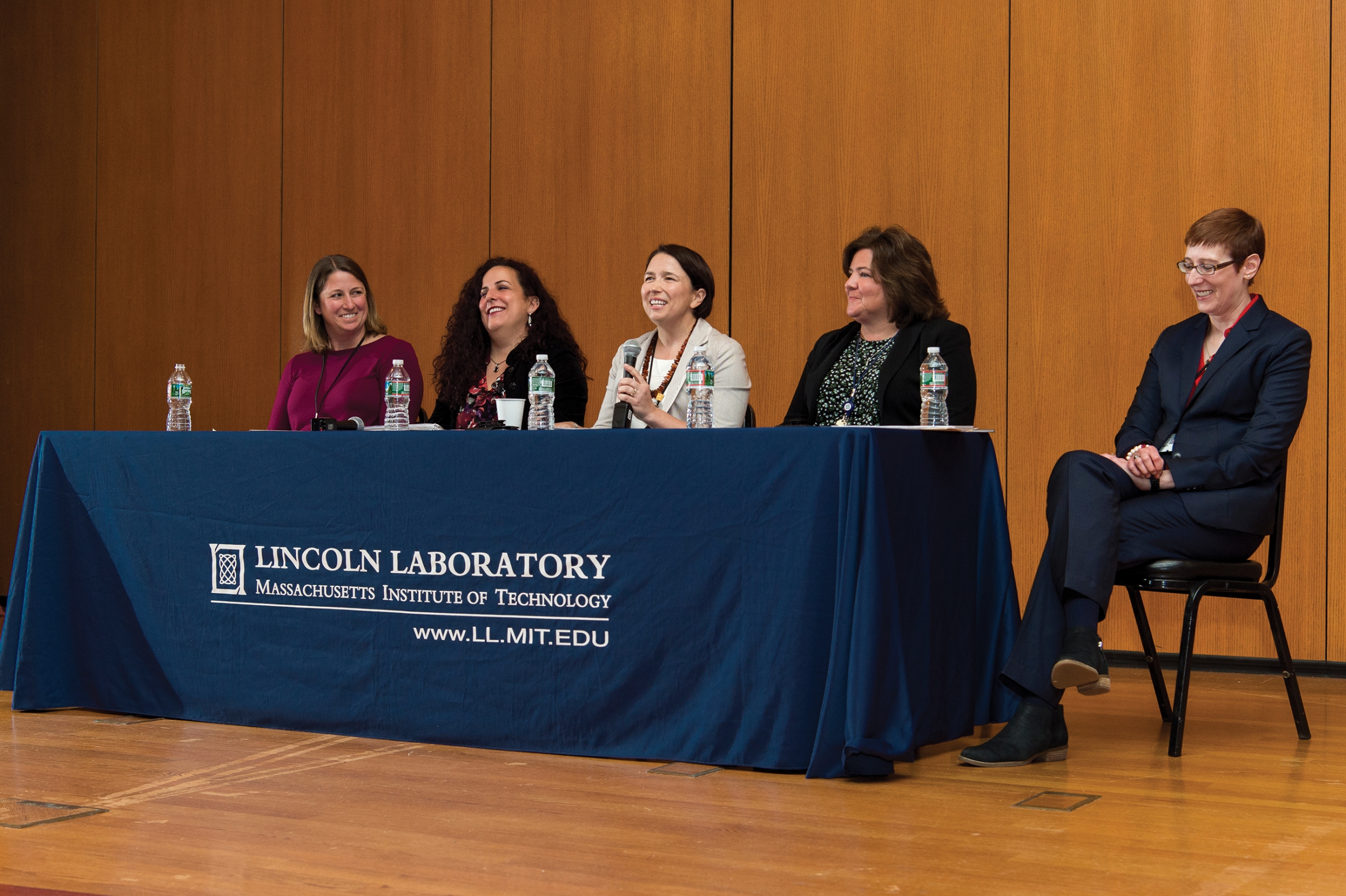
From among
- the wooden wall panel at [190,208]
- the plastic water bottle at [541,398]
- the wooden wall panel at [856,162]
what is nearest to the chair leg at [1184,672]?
the plastic water bottle at [541,398]

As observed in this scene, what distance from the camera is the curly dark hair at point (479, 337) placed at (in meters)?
4.18

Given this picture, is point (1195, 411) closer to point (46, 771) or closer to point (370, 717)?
point (370, 717)

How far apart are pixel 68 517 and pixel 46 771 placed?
1.03m

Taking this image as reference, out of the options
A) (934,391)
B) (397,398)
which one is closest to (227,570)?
(397,398)

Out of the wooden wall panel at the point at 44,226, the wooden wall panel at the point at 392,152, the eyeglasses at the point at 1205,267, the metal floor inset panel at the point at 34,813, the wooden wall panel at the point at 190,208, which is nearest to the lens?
the metal floor inset panel at the point at 34,813

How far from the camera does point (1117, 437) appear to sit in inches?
145

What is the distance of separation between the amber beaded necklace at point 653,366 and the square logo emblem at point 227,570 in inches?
48.0

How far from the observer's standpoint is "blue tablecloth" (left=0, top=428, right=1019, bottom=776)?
9.57 ft

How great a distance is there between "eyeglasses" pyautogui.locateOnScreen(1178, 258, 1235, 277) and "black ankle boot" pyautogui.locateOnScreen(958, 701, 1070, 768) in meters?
1.19

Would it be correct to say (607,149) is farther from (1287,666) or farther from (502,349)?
(1287,666)

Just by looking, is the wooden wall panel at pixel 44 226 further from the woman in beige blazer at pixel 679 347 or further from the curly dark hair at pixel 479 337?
the woman in beige blazer at pixel 679 347

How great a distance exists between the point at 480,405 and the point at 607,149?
2257mm

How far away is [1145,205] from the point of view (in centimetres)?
500

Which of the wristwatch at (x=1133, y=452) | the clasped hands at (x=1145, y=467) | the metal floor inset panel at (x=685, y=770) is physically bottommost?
the metal floor inset panel at (x=685, y=770)
